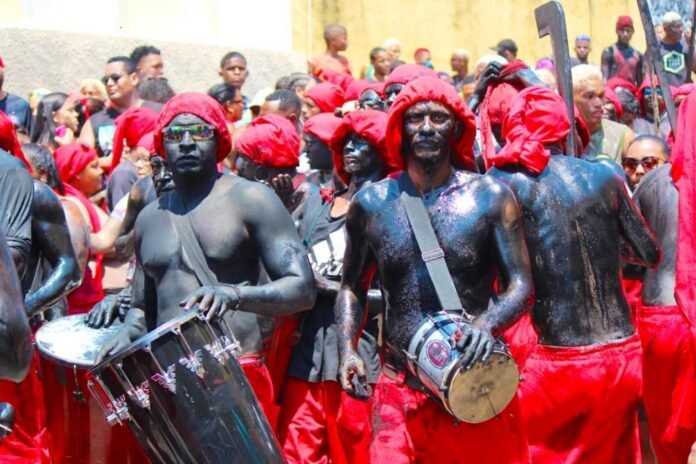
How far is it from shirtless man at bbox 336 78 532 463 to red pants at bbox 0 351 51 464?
5.25 feet

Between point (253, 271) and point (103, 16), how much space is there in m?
10.7

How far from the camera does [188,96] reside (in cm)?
670

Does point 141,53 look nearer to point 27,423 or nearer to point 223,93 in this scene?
point 223,93

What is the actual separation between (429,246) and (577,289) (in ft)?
3.90

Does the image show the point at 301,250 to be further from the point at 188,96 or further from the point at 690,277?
the point at 690,277

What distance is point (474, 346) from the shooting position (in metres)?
5.35

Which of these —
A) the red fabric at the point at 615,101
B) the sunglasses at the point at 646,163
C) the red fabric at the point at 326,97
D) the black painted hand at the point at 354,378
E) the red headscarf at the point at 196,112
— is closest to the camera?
the black painted hand at the point at 354,378

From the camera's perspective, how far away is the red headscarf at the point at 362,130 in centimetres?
786

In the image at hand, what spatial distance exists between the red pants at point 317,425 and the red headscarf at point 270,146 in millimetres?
1646

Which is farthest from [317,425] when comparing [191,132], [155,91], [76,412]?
[155,91]

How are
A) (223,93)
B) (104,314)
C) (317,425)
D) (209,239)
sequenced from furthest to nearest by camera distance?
(223,93) < (317,425) < (104,314) < (209,239)

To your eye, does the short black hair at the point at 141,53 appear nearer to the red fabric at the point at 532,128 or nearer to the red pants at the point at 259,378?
the red fabric at the point at 532,128

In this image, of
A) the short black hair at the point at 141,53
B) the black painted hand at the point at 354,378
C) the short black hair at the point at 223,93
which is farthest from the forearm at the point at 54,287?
the short black hair at the point at 141,53

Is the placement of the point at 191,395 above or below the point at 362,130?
below
